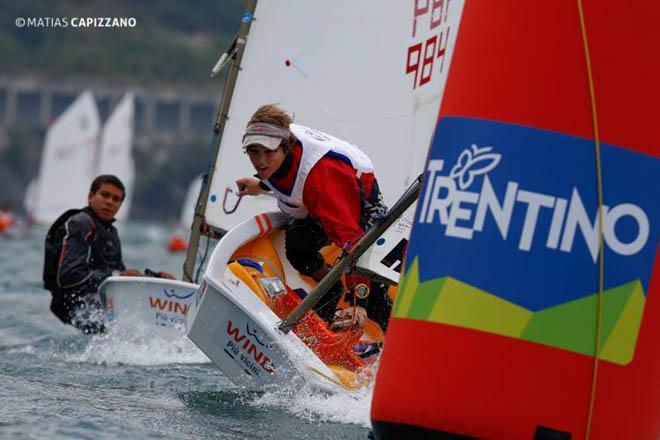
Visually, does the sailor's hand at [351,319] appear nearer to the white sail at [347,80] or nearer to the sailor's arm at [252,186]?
the sailor's arm at [252,186]

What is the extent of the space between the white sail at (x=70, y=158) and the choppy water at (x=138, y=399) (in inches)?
739

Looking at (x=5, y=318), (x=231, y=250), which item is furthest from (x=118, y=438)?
(x=5, y=318)

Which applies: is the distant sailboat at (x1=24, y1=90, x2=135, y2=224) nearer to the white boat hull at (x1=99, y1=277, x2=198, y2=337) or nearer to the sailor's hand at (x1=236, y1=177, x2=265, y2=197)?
the white boat hull at (x1=99, y1=277, x2=198, y2=337)

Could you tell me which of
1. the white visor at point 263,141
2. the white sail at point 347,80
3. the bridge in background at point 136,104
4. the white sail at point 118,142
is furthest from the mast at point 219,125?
the bridge in background at point 136,104

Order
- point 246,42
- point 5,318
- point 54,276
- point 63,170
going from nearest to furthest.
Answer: point 54,276, point 246,42, point 5,318, point 63,170

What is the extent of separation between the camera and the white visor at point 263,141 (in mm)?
4652

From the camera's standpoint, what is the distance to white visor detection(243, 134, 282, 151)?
15.3 feet

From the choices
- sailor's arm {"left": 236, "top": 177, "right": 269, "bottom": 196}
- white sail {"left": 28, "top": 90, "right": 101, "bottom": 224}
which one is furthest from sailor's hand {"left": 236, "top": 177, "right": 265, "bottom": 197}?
white sail {"left": 28, "top": 90, "right": 101, "bottom": 224}

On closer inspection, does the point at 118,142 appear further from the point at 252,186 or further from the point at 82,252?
the point at 252,186

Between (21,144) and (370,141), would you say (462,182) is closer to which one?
(370,141)

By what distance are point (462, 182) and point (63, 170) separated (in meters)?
23.5

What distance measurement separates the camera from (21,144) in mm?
68688

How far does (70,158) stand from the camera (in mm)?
26172

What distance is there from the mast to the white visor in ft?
8.27
